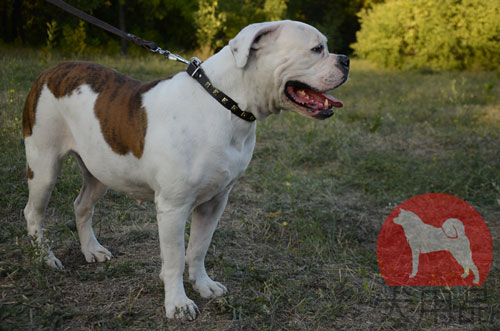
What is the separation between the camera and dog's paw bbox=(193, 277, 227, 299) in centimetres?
294

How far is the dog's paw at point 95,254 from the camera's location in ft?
10.8

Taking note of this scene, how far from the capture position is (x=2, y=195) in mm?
4027

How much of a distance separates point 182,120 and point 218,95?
0.77ft

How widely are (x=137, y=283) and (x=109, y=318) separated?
15.6 inches

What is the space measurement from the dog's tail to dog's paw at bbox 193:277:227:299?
2131 mm

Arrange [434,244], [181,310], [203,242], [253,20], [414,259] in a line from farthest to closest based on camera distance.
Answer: [253,20]
[434,244]
[414,259]
[203,242]
[181,310]

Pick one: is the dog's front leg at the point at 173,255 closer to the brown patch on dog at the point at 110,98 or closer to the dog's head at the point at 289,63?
the brown patch on dog at the point at 110,98

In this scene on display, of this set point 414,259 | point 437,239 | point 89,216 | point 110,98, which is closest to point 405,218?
point 437,239

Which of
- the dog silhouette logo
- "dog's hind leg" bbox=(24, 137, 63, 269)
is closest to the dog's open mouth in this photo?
the dog silhouette logo

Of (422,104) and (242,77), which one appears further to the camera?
(422,104)

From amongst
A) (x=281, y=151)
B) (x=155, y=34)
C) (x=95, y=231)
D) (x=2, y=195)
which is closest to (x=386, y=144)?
(x=281, y=151)

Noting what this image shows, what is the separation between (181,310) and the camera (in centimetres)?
266

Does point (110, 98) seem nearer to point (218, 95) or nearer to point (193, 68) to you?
point (193, 68)

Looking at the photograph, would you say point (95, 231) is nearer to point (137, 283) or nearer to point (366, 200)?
point (137, 283)
